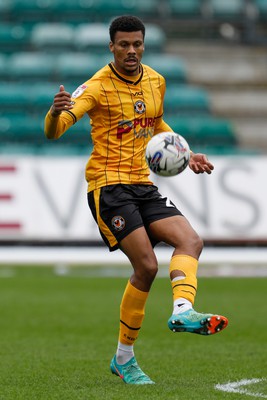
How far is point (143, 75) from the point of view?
638 cm

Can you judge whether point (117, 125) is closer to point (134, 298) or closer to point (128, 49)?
point (128, 49)

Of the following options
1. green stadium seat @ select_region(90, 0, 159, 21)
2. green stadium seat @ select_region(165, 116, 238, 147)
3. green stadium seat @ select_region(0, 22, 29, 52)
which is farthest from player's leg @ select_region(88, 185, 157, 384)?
green stadium seat @ select_region(90, 0, 159, 21)

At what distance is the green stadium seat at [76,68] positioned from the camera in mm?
21078

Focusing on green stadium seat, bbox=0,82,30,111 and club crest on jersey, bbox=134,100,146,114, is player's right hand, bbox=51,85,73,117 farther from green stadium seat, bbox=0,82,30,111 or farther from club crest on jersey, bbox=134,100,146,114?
Answer: green stadium seat, bbox=0,82,30,111

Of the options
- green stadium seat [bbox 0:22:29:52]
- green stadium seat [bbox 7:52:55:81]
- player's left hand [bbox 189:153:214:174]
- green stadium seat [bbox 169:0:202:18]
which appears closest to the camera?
player's left hand [bbox 189:153:214:174]

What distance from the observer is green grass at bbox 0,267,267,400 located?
5898mm

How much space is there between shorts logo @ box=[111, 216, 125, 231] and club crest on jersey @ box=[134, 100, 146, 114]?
70cm

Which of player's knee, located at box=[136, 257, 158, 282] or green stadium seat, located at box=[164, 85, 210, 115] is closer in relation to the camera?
player's knee, located at box=[136, 257, 158, 282]

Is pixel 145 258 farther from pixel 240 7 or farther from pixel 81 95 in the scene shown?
pixel 240 7

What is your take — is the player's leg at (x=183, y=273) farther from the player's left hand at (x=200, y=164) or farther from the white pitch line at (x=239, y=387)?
the white pitch line at (x=239, y=387)

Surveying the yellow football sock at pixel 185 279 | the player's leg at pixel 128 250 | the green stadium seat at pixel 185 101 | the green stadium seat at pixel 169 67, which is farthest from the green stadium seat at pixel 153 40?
the yellow football sock at pixel 185 279

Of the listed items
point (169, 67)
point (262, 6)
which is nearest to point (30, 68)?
point (169, 67)

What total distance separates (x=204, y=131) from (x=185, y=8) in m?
4.64

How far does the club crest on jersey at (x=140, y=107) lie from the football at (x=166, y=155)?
1.48 feet
